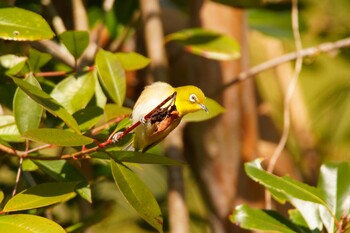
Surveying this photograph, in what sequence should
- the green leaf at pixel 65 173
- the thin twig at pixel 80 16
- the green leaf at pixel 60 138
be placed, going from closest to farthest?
the green leaf at pixel 60 138
the green leaf at pixel 65 173
the thin twig at pixel 80 16

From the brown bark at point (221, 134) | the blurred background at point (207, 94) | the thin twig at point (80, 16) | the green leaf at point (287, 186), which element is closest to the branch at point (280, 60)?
the blurred background at point (207, 94)

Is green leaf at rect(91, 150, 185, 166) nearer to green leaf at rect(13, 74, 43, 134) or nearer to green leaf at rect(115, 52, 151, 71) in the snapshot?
green leaf at rect(13, 74, 43, 134)

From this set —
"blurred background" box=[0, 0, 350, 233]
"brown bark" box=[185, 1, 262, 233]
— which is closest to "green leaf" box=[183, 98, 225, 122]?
"blurred background" box=[0, 0, 350, 233]

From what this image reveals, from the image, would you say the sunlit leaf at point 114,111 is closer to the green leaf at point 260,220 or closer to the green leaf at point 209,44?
the green leaf at point 260,220

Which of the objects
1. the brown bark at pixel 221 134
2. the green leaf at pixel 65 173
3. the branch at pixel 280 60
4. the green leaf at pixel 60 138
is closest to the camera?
the green leaf at pixel 60 138

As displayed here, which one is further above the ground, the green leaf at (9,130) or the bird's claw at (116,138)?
the bird's claw at (116,138)

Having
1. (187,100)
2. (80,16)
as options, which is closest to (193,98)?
(187,100)

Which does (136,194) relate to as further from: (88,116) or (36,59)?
(36,59)
